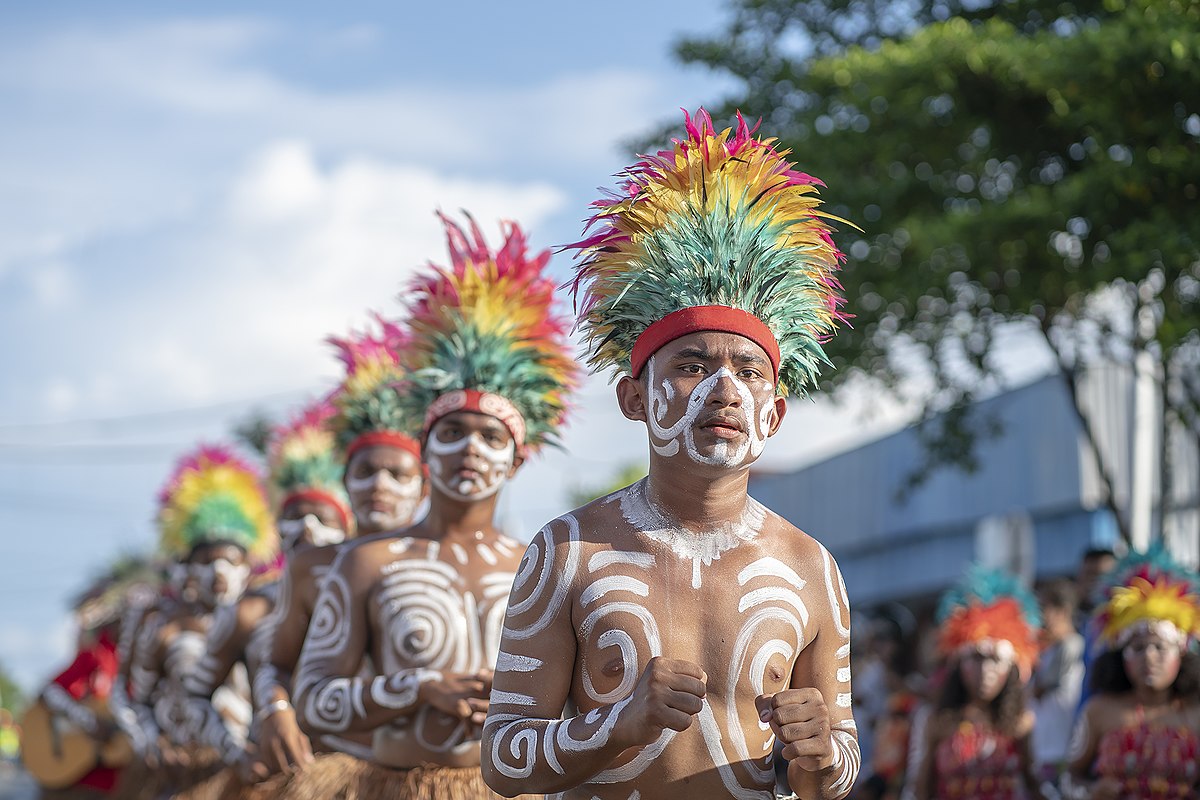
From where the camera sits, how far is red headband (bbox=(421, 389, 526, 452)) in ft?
16.5

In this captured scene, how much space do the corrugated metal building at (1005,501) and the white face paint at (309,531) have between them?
21.6 ft

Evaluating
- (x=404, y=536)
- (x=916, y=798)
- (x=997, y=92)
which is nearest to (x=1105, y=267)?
(x=997, y=92)

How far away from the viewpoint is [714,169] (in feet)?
11.2

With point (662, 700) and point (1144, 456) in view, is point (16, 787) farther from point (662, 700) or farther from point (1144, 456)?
point (662, 700)

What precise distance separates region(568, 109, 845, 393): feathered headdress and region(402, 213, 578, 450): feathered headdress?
161 centimetres

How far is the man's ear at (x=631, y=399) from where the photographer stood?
3400 millimetres

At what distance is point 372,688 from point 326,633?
33 cm

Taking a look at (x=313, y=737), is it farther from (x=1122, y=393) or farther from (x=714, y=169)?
(x=1122, y=393)

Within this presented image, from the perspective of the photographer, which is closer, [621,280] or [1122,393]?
[621,280]

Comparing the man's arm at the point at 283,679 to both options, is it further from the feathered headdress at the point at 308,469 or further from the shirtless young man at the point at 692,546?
the shirtless young man at the point at 692,546

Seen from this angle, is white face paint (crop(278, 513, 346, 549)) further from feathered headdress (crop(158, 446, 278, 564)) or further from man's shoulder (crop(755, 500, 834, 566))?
man's shoulder (crop(755, 500, 834, 566))

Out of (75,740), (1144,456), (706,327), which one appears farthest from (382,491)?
(1144,456)

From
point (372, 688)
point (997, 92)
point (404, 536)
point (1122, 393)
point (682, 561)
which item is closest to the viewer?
point (682, 561)

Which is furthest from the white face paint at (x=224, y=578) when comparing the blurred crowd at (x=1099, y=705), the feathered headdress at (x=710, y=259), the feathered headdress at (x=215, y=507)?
the feathered headdress at (x=710, y=259)
